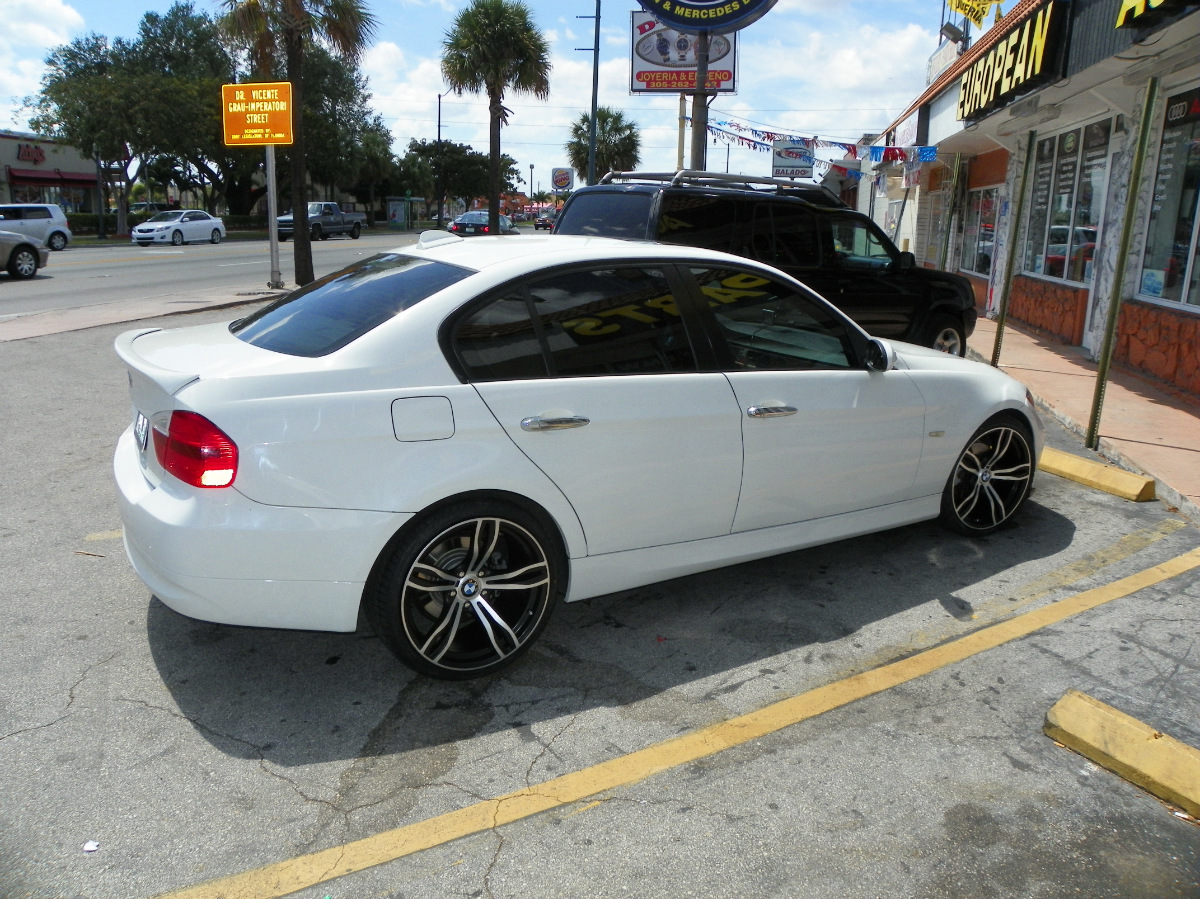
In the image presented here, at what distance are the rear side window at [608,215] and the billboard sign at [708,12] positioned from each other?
5.89 meters

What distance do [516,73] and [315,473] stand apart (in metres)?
30.4

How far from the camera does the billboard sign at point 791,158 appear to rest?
90.1ft

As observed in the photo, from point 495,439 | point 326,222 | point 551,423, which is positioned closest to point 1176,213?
point 551,423

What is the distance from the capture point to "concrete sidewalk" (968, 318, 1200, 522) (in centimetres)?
632

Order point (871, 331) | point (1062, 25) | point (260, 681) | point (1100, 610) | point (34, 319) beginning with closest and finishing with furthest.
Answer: point (260, 681) → point (1100, 610) → point (871, 331) → point (1062, 25) → point (34, 319)

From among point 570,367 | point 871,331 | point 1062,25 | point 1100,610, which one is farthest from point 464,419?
point 1062,25

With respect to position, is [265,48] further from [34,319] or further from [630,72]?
[630,72]

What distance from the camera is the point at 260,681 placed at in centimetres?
361

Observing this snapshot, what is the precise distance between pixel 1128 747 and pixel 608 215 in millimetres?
5686

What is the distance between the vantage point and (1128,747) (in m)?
3.12

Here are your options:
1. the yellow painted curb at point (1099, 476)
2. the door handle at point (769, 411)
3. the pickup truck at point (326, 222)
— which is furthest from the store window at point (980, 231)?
the pickup truck at point (326, 222)

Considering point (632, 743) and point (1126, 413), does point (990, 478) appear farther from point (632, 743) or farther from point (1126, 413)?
point (1126, 413)

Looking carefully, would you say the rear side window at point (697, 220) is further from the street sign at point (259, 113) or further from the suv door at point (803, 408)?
the street sign at point (259, 113)

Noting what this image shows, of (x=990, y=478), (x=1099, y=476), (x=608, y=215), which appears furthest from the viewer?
(x=608, y=215)
